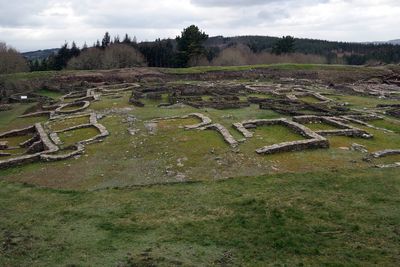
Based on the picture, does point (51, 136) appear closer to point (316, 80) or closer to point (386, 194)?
point (386, 194)

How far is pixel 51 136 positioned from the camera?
23.0 m

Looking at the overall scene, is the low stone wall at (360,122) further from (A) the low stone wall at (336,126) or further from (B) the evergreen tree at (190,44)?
(B) the evergreen tree at (190,44)

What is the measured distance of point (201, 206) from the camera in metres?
13.5

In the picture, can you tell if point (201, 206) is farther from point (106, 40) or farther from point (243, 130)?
point (106, 40)

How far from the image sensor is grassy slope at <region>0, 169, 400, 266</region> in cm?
1036

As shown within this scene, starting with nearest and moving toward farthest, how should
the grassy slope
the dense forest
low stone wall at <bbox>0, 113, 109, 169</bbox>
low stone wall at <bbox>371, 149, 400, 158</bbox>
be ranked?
1. the grassy slope
2. low stone wall at <bbox>371, 149, 400, 158</bbox>
3. low stone wall at <bbox>0, 113, 109, 169</bbox>
4. the dense forest

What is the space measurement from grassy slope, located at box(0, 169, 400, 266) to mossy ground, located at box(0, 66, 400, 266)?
0.04 m

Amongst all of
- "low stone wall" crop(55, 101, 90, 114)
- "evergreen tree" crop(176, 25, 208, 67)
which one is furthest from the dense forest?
"low stone wall" crop(55, 101, 90, 114)

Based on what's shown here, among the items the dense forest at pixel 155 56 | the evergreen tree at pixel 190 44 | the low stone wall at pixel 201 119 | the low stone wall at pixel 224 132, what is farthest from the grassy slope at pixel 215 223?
the evergreen tree at pixel 190 44

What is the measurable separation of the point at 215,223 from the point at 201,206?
54.3 inches

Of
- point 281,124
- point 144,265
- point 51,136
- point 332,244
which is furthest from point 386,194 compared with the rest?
point 51,136

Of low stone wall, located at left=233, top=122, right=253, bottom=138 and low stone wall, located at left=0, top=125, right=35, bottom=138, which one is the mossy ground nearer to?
low stone wall, located at left=233, top=122, right=253, bottom=138

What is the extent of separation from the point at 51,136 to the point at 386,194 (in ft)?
59.7

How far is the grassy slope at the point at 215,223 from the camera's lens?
10.4m
